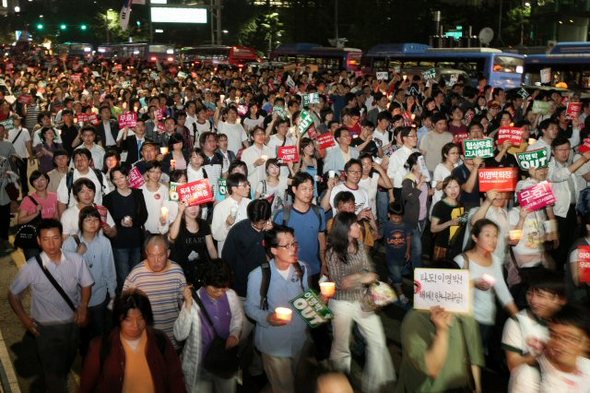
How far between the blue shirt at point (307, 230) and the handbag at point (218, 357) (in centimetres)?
197

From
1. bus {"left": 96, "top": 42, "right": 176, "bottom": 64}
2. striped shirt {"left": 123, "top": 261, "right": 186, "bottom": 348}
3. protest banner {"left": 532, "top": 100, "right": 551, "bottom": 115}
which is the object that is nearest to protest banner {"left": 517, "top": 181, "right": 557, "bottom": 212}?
striped shirt {"left": 123, "top": 261, "right": 186, "bottom": 348}

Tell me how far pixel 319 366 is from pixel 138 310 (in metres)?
1.17

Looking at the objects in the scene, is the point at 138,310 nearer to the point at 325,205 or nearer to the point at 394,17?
the point at 325,205

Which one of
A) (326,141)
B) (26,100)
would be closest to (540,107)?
(326,141)

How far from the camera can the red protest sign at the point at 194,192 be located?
652cm

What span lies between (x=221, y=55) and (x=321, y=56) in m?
12.0

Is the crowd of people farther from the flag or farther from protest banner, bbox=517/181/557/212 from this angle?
the flag

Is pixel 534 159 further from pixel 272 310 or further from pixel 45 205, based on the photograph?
pixel 45 205

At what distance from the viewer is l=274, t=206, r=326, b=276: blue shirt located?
6582 millimetres

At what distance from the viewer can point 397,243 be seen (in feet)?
24.9

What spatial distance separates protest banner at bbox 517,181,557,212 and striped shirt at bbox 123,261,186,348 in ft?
10.9

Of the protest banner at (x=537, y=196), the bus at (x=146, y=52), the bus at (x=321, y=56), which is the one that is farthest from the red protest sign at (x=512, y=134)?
the bus at (x=146, y=52)

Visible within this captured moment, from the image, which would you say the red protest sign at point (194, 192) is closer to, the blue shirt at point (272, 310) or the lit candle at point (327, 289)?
the blue shirt at point (272, 310)

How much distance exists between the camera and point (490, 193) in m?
6.71
